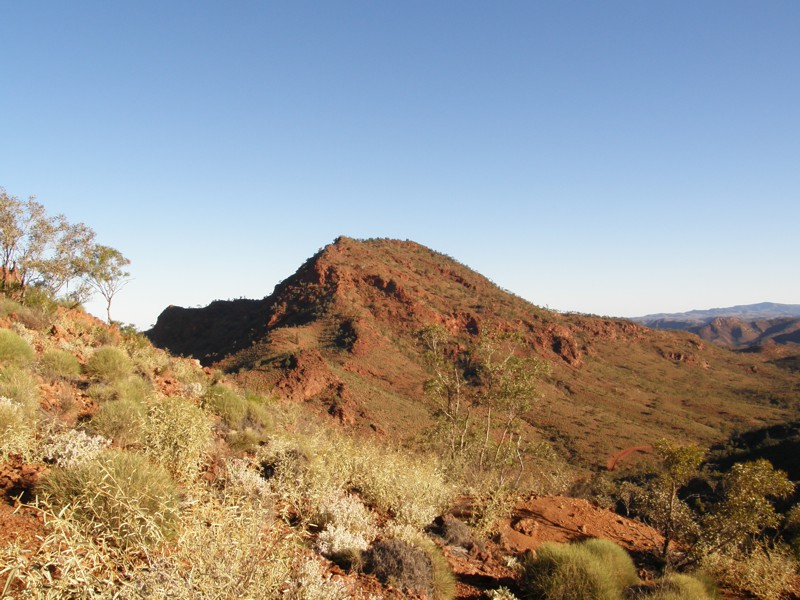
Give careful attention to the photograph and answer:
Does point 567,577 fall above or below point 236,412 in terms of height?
below

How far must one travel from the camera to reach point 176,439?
582 cm

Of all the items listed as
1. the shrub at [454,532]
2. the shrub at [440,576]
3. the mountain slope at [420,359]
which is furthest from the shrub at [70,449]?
the mountain slope at [420,359]

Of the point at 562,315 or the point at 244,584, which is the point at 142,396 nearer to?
the point at 244,584

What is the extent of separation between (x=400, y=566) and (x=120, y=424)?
429 cm

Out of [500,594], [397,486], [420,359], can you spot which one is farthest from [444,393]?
[420,359]

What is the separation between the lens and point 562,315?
71.2m

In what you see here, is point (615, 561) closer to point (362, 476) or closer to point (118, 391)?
point (362, 476)

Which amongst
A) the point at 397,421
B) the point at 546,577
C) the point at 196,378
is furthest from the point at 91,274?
the point at 546,577

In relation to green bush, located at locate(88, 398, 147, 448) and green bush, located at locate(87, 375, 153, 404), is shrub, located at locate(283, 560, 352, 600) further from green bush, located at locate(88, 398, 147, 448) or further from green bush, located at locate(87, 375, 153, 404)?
green bush, located at locate(87, 375, 153, 404)

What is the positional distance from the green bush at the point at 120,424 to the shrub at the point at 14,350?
2651mm

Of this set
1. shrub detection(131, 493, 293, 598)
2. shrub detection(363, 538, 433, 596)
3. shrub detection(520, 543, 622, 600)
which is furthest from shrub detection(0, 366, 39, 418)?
shrub detection(520, 543, 622, 600)

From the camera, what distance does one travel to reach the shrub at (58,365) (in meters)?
8.30

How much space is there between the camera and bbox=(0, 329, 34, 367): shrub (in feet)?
26.4

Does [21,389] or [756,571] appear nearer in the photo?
[21,389]
